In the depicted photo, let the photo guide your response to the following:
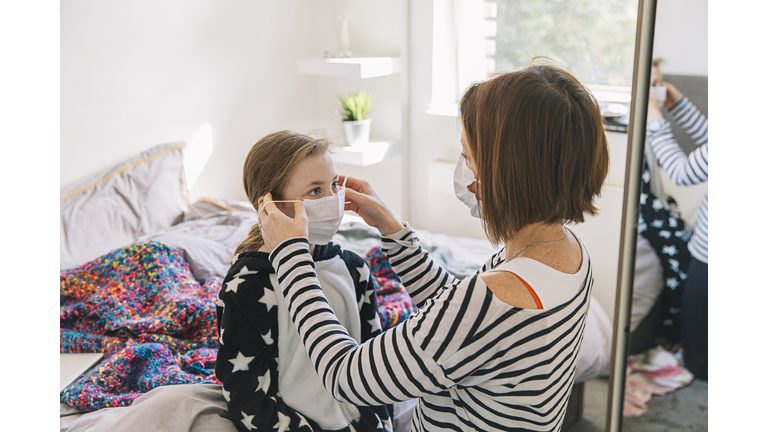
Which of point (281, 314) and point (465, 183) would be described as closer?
point (465, 183)

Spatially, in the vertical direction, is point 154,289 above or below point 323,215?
below

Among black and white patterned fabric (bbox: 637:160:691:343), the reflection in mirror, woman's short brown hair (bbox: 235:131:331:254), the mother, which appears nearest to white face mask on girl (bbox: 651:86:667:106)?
the reflection in mirror

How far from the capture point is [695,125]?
98 cm

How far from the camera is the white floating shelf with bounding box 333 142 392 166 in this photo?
2.69 meters

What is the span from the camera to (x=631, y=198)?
0.86m

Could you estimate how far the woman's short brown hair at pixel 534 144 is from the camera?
690mm

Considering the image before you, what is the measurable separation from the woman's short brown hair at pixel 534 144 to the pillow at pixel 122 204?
76.6 inches

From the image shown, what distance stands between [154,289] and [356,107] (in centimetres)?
144

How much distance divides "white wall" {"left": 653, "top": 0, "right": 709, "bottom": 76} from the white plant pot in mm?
1978

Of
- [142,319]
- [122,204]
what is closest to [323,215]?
[142,319]

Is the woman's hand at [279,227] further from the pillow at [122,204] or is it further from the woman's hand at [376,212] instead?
the pillow at [122,204]

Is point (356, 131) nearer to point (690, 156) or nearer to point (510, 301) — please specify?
point (690, 156)

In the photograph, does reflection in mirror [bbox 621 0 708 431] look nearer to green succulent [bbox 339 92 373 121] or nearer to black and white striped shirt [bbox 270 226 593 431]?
black and white striped shirt [bbox 270 226 593 431]
